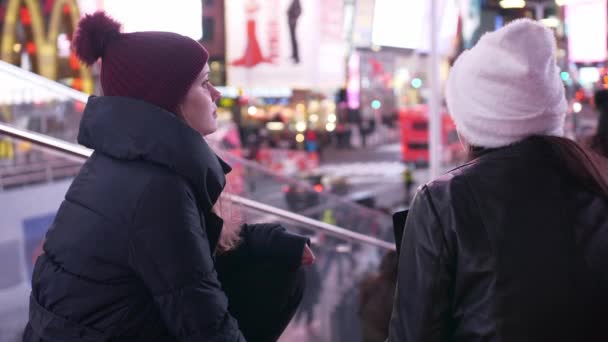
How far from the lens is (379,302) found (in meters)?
3.18

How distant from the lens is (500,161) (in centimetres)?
137

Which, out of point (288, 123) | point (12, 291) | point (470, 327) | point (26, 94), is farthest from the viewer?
point (288, 123)

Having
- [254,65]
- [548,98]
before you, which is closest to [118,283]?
[548,98]

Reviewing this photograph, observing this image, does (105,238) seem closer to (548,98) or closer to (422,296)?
(422,296)

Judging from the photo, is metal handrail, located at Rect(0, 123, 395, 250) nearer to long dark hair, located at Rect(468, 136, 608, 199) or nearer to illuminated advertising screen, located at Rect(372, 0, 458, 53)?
long dark hair, located at Rect(468, 136, 608, 199)

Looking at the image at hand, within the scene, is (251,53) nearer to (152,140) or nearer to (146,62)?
(146,62)

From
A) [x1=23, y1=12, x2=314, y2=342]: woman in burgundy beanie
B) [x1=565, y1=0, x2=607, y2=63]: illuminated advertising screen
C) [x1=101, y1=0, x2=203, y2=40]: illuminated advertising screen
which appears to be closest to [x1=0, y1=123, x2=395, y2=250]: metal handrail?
[x1=23, y1=12, x2=314, y2=342]: woman in burgundy beanie

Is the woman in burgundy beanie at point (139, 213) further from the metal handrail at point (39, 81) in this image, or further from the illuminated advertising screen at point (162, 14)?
the illuminated advertising screen at point (162, 14)

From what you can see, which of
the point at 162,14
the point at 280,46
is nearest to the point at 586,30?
the point at 280,46

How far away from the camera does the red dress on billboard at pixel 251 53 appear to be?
26.6 feet

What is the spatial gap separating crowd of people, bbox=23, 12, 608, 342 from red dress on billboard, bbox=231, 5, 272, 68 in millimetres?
6559

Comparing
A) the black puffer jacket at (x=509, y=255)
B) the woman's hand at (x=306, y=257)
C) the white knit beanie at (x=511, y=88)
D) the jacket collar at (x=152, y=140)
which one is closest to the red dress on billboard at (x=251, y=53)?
the woman's hand at (x=306, y=257)

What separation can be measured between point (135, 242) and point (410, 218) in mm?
542

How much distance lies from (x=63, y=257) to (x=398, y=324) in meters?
0.69
